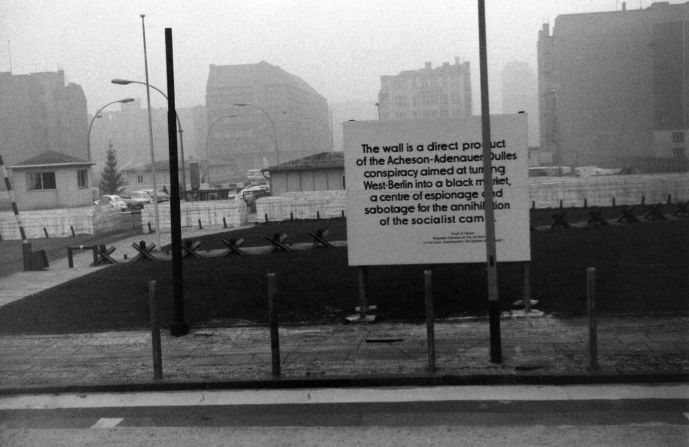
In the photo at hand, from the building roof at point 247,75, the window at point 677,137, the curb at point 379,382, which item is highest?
the building roof at point 247,75

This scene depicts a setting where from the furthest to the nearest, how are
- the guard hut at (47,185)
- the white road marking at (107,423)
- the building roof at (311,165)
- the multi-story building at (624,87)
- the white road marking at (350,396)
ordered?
the building roof at (311,165) → the guard hut at (47,185) → the multi-story building at (624,87) → the white road marking at (350,396) → the white road marking at (107,423)

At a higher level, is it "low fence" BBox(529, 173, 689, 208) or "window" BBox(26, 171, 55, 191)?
"window" BBox(26, 171, 55, 191)

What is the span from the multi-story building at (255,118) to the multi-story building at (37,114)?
19.3 m

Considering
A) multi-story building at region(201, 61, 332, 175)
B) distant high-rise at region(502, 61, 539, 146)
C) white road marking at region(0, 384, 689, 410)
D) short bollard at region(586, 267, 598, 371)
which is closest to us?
white road marking at region(0, 384, 689, 410)

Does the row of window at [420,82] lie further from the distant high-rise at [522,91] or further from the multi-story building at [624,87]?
the distant high-rise at [522,91]

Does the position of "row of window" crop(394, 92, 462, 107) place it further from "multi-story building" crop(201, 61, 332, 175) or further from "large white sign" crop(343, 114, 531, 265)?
"large white sign" crop(343, 114, 531, 265)

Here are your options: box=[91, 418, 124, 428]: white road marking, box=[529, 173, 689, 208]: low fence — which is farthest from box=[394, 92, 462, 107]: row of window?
box=[91, 418, 124, 428]: white road marking

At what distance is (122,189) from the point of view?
99.4m

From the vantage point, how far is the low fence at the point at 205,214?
40.5 metres

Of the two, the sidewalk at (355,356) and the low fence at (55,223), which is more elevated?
the low fence at (55,223)

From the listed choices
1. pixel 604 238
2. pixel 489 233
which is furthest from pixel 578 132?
pixel 489 233

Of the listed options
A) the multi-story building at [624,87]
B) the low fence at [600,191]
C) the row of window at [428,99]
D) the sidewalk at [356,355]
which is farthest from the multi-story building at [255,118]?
the sidewalk at [356,355]

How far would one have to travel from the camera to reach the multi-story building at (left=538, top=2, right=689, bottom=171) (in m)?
40.9

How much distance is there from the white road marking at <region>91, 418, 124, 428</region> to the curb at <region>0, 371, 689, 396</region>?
104 centimetres
